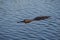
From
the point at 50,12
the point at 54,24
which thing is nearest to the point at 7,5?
the point at 50,12

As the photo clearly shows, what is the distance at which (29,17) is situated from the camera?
15766mm

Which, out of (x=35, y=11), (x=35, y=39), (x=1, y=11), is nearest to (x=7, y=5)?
(x=1, y=11)

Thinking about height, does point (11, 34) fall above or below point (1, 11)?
below

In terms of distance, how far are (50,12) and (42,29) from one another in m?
3.87

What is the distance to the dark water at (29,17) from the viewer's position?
1235 centimetres

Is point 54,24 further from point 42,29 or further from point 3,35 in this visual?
point 3,35

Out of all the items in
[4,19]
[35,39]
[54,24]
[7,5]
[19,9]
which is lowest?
[35,39]

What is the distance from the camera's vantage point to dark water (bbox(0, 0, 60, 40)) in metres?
12.4

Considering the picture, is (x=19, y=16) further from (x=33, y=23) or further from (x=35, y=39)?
(x=35, y=39)

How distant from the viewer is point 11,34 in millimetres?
12680

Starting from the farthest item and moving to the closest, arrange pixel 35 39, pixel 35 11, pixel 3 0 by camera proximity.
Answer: pixel 3 0 → pixel 35 11 → pixel 35 39

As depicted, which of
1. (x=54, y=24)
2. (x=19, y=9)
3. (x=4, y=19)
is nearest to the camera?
(x=54, y=24)

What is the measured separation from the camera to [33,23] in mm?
14266

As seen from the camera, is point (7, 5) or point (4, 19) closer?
point (4, 19)
